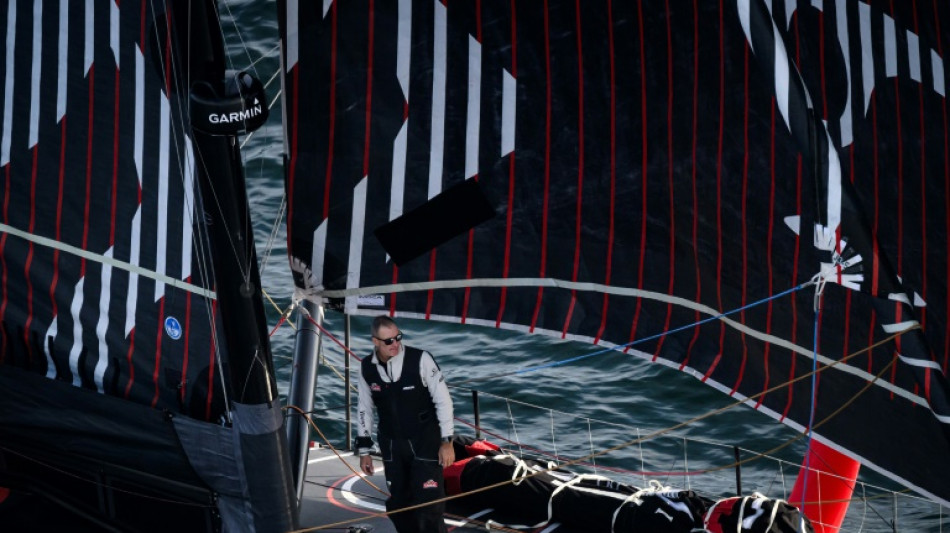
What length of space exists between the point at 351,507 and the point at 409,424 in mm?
1273

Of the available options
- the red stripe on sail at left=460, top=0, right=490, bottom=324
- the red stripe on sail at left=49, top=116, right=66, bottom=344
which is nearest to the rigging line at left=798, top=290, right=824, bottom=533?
the red stripe on sail at left=460, top=0, right=490, bottom=324

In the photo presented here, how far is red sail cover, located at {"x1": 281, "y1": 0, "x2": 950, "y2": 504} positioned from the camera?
6430 mm

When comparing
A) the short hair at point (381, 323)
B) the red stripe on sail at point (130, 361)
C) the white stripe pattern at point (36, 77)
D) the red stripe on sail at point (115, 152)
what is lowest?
the red stripe on sail at point (130, 361)

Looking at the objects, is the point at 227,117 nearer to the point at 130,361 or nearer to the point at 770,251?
the point at 130,361

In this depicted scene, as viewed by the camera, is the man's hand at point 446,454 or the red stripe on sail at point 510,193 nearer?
the red stripe on sail at point 510,193

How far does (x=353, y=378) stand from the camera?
59.8ft

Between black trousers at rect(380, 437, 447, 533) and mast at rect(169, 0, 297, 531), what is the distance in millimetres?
890

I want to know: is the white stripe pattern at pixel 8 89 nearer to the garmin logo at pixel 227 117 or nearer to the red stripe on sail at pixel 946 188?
the garmin logo at pixel 227 117

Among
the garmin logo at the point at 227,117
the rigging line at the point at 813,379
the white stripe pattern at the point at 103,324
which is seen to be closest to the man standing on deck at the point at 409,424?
the white stripe pattern at the point at 103,324

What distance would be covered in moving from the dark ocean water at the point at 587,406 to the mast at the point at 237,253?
6923 mm

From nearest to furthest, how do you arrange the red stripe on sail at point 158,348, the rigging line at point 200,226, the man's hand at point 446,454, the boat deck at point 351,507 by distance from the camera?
the rigging line at point 200,226 < the red stripe on sail at point 158,348 < the man's hand at point 446,454 < the boat deck at point 351,507

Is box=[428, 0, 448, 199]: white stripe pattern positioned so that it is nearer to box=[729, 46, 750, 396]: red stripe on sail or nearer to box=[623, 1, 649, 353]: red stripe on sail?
box=[623, 1, 649, 353]: red stripe on sail

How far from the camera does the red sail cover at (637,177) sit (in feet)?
21.1

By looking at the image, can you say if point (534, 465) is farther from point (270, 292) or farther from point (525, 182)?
point (270, 292)
